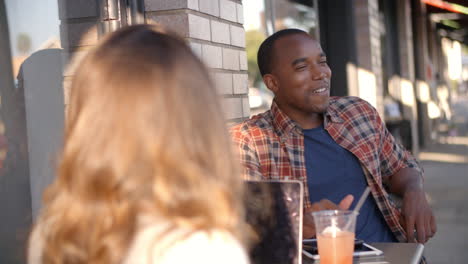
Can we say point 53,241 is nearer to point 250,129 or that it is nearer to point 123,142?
point 123,142

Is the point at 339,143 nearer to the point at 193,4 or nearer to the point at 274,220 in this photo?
the point at 193,4

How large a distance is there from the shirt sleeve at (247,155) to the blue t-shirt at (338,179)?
0.21 m

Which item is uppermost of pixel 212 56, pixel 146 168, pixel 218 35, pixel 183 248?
pixel 218 35

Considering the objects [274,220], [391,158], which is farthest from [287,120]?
[274,220]

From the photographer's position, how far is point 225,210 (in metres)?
0.99

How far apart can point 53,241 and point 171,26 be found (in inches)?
66.1

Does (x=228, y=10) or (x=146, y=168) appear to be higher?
(x=228, y=10)

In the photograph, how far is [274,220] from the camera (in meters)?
1.57

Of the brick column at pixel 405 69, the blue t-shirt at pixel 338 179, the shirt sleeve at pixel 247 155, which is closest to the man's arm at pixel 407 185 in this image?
the blue t-shirt at pixel 338 179

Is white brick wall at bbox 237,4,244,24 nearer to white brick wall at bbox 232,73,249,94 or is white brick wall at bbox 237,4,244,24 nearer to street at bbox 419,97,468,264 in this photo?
white brick wall at bbox 232,73,249,94

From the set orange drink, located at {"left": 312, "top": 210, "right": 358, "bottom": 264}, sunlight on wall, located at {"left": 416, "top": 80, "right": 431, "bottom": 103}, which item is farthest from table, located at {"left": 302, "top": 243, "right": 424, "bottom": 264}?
sunlight on wall, located at {"left": 416, "top": 80, "right": 431, "bottom": 103}

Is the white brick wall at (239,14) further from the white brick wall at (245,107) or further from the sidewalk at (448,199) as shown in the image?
the sidewalk at (448,199)

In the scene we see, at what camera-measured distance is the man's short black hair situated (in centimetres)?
269

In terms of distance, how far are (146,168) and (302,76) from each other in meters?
1.75
